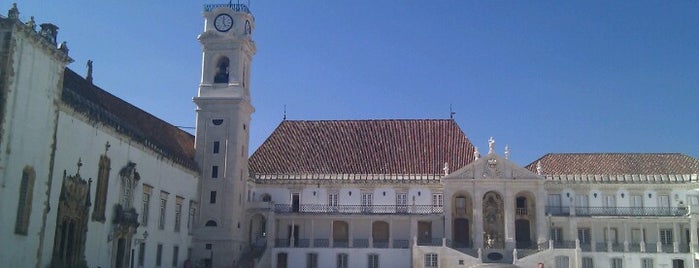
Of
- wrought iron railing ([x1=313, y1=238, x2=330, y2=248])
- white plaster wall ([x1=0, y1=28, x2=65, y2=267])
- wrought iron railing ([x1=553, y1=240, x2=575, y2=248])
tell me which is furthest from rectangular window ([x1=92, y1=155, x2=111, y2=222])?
Answer: wrought iron railing ([x1=553, y1=240, x2=575, y2=248])

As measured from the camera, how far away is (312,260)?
4994 cm

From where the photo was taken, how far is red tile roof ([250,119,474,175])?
174ft

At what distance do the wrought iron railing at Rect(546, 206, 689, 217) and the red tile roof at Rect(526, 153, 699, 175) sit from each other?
258 centimetres

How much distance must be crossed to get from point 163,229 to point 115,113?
22.8ft

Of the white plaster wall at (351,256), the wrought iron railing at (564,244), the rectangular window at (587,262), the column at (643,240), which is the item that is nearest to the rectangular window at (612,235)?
the column at (643,240)

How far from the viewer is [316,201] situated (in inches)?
2047

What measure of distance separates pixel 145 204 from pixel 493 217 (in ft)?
78.5

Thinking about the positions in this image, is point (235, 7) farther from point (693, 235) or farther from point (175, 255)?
point (693, 235)

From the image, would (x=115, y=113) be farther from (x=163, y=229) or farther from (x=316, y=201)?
(x=316, y=201)

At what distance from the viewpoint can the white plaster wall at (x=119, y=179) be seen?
98.8 ft

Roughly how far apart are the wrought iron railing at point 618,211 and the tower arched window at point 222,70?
23320mm

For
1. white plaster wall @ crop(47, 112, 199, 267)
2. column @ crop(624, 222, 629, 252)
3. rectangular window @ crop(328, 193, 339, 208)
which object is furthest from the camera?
rectangular window @ crop(328, 193, 339, 208)

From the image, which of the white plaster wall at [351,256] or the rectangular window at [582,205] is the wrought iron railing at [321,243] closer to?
the white plaster wall at [351,256]

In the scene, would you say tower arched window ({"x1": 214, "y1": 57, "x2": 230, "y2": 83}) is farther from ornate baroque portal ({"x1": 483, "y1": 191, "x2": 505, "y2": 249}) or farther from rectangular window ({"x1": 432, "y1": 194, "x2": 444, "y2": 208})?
ornate baroque portal ({"x1": 483, "y1": 191, "x2": 505, "y2": 249})
